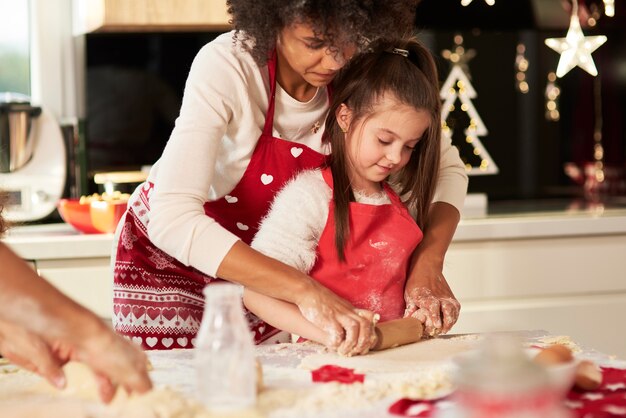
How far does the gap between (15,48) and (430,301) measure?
72.2 inches

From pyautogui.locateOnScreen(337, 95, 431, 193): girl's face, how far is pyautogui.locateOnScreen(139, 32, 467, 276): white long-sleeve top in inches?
4.6

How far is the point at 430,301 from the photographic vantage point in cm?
157

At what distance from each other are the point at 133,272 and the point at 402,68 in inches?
23.3

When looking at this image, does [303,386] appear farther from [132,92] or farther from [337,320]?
[132,92]

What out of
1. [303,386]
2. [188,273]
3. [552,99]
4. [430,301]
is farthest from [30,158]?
[303,386]

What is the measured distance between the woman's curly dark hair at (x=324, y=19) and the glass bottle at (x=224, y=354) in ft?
1.97

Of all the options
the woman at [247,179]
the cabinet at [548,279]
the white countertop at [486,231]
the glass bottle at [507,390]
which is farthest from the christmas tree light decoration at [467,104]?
the glass bottle at [507,390]

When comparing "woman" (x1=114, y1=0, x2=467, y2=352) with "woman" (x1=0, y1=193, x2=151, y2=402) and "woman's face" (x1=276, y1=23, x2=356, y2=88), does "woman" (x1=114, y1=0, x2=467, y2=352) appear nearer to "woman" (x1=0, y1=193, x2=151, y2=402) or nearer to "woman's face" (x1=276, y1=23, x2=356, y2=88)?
"woman's face" (x1=276, y1=23, x2=356, y2=88)

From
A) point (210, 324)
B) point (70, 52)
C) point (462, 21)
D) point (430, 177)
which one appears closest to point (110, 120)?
point (70, 52)

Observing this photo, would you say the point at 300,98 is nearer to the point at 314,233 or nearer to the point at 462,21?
the point at 314,233

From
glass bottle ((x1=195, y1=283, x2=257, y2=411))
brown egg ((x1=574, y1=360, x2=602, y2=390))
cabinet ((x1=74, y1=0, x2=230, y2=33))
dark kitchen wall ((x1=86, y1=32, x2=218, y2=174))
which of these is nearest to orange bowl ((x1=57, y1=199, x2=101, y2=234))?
dark kitchen wall ((x1=86, y1=32, x2=218, y2=174))

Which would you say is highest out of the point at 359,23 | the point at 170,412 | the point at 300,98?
the point at 359,23

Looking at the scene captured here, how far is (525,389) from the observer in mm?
734

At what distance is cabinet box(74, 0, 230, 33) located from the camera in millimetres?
2578
